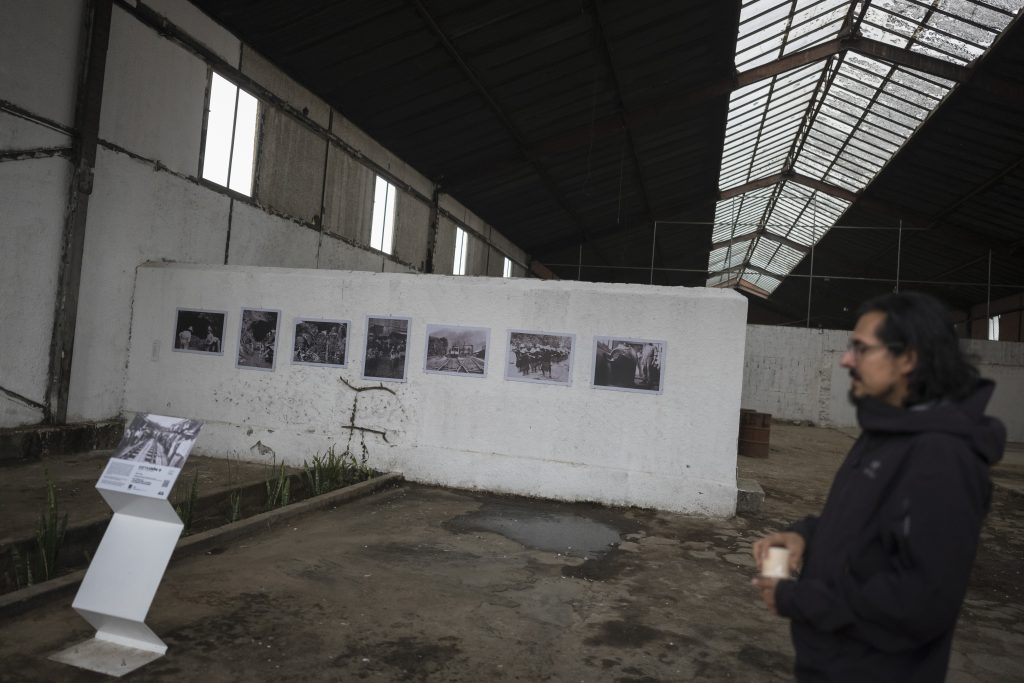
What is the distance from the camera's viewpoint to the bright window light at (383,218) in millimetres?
14375

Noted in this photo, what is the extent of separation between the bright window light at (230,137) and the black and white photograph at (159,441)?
734 cm

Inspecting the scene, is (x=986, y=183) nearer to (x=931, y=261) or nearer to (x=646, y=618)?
(x=931, y=261)

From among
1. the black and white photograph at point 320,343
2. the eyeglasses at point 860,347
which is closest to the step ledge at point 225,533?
the black and white photograph at point 320,343

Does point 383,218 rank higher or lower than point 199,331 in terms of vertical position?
higher

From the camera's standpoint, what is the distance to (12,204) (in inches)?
281

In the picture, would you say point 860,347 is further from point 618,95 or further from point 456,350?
point 618,95

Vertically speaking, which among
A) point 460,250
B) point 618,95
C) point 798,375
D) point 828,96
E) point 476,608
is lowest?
point 476,608

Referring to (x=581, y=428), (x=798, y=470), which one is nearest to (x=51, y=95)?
(x=581, y=428)

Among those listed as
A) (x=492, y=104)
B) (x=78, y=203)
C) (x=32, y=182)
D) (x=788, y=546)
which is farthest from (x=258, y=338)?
(x=788, y=546)

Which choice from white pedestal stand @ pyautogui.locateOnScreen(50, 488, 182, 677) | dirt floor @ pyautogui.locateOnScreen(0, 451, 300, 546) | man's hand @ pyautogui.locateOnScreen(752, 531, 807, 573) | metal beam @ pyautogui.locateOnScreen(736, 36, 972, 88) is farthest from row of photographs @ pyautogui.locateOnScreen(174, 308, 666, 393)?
metal beam @ pyautogui.locateOnScreen(736, 36, 972, 88)

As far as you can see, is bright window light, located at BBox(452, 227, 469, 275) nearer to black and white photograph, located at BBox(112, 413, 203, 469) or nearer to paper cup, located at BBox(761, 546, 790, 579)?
black and white photograph, located at BBox(112, 413, 203, 469)

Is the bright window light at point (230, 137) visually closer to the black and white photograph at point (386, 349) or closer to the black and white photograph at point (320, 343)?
the black and white photograph at point (320, 343)

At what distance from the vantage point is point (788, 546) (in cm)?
184

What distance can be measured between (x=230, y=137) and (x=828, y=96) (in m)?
12.9
